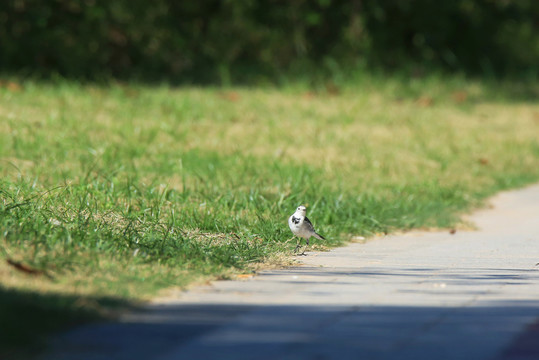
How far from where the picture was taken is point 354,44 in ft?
61.7

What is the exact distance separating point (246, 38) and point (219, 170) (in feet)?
29.1

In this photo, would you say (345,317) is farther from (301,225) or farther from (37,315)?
(301,225)

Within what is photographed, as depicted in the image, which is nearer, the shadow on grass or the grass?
the shadow on grass

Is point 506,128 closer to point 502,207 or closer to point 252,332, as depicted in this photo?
point 502,207

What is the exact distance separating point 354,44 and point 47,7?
19.3 feet

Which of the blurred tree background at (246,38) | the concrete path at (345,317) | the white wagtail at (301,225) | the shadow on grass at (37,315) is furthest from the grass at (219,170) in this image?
the blurred tree background at (246,38)

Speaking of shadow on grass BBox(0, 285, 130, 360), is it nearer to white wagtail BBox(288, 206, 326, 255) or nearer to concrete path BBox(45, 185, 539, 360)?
concrete path BBox(45, 185, 539, 360)

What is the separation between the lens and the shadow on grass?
4055 mm

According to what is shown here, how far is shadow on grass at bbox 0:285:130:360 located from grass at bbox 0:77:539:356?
3 cm

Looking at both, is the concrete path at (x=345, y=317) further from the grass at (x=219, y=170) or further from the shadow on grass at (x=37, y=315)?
the grass at (x=219, y=170)

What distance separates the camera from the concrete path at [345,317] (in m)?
4.14

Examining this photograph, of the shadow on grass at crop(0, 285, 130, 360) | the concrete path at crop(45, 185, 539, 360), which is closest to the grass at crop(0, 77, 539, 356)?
the shadow on grass at crop(0, 285, 130, 360)

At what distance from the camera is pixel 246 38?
18.9 metres

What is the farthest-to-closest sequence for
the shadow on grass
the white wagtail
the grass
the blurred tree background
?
the blurred tree background < the white wagtail < the grass < the shadow on grass
